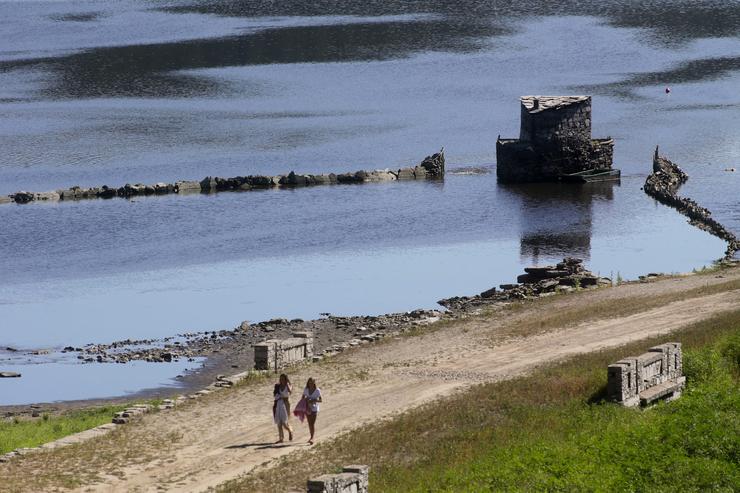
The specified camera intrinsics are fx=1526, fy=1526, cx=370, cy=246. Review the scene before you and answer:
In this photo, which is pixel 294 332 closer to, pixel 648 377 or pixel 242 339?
pixel 242 339

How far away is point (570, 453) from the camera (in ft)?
103

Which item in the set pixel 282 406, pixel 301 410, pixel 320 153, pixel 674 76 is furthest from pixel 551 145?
pixel 282 406

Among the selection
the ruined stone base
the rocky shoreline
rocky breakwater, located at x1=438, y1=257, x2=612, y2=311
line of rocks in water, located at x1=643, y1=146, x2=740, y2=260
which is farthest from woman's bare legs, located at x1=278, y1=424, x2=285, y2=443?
the ruined stone base

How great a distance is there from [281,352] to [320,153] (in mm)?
66418

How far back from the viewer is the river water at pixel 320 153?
64.4 meters

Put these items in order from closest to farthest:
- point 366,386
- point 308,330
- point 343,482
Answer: point 343,482, point 366,386, point 308,330

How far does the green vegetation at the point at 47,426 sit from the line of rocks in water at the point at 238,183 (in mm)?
49297

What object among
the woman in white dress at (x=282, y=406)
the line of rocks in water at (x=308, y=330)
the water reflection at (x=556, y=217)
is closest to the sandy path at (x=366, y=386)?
the woman in white dress at (x=282, y=406)

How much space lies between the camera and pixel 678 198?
283 ft

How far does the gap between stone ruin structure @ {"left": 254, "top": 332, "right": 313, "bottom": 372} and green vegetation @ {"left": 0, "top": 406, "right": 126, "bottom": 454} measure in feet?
15.2

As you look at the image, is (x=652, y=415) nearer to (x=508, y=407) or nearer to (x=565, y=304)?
(x=508, y=407)

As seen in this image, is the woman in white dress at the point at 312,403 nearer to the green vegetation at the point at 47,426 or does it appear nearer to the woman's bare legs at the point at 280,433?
the woman's bare legs at the point at 280,433

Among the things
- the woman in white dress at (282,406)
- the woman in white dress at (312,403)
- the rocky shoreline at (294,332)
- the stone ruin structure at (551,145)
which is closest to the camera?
the woman in white dress at (282,406)

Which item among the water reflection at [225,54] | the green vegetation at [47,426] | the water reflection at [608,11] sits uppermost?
the water reflection at [608,11]
